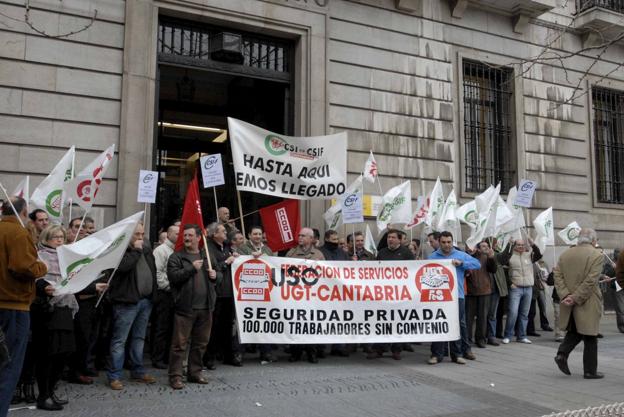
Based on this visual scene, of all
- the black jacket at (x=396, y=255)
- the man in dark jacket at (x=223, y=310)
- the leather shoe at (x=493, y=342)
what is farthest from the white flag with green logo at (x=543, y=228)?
the man in dark jacket at (x=223, y=310)

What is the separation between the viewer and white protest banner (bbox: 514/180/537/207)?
11.0 meters

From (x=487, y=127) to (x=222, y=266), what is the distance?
985 centimetres

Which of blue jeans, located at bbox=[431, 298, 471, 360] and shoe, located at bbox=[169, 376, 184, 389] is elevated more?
blue jeans, located at bbox=[431, 298, 471, 360]

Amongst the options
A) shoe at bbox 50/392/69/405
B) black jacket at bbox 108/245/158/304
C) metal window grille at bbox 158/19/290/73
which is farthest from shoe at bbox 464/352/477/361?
metal window grille at bbox 158/19/290/73

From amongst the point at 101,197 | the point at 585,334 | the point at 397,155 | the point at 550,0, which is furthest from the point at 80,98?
the point at 550,0

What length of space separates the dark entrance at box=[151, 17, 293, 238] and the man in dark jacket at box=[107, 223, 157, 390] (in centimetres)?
405

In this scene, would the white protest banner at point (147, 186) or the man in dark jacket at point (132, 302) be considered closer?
the man in dark jacket at point (132, 302)

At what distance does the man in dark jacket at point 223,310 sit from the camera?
795cm

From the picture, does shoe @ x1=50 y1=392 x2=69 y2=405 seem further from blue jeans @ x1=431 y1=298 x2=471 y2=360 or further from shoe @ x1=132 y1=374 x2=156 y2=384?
blue jeans @ x1=431 y1=298 x2=471 y2=360

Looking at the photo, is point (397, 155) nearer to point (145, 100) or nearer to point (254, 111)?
point (254, 111)

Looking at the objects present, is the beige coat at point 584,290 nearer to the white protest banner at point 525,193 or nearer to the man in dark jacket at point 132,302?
the white protest banner at point 525,193

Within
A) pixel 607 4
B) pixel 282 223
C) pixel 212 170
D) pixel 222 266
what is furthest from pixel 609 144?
pixel 222 266

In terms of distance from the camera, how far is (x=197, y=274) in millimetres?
7117

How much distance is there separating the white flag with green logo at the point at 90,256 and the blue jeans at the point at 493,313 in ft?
23.5
